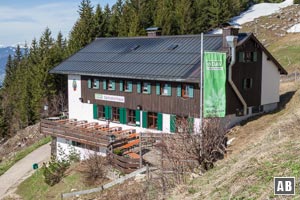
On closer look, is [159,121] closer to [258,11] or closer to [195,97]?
[195,97]

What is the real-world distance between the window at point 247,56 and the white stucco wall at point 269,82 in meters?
1.29

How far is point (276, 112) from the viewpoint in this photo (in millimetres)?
29672

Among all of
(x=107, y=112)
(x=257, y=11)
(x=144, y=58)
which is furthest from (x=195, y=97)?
(x=257, y=11)

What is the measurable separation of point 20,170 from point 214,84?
1970 cm

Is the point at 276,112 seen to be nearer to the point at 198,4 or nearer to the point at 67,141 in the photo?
the point at 67,141

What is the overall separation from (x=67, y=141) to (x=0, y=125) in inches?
934

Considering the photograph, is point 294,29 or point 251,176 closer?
point 251,176

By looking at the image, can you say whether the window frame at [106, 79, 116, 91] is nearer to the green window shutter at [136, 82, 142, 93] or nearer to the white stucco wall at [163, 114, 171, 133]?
the green window shutter at [136, 82, 142, 93]

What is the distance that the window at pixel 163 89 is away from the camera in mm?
27031

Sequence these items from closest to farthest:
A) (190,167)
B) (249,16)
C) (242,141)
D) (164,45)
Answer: (190,167) → (242,141) → (164,45) → (249,16)

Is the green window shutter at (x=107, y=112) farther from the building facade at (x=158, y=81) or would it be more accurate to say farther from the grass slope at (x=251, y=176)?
the grass slope at (x=251, y=176)

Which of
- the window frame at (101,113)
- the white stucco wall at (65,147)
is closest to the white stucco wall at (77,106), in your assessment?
the window frame at (101,113)

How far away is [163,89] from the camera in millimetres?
27484

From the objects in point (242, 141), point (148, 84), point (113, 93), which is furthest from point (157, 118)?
point (242, 141)
